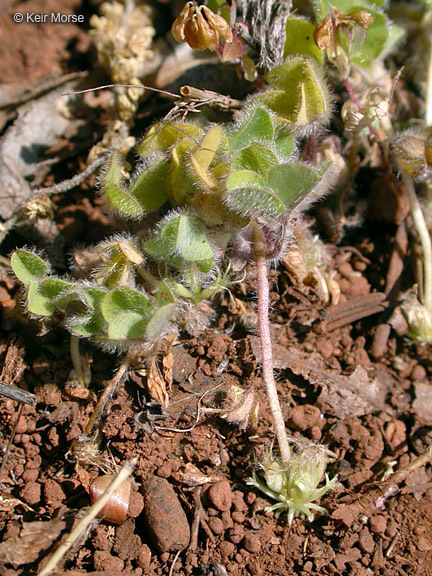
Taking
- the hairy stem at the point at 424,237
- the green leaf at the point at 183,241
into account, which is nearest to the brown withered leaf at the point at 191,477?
the green leaf at the point at 183,241

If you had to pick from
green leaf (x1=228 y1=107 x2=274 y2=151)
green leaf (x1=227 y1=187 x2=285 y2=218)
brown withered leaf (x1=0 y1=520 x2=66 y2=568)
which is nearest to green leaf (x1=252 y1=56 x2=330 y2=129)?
green leaf (x1=228 y1=107 x2=274 y2=151)

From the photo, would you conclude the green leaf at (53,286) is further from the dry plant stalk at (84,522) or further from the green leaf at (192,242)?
the dry plant stalk at (84,522)

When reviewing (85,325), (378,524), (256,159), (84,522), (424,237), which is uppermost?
(256,159)

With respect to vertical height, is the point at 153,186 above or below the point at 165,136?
below

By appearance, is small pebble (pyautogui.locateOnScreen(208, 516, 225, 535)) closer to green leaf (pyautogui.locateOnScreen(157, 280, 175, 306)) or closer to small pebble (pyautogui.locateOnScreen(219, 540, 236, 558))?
small pebble (pyautogui.locateOnScreen(219, 540, 236, 558))

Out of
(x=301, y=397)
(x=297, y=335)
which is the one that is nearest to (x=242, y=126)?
(x=297, y=335)

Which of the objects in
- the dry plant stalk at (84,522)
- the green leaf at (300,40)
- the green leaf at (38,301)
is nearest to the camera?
the dry plant stalk at (84,522)

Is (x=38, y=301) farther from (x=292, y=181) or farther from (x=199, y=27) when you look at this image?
(x=199, y=27)

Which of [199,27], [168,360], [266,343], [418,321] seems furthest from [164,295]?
[418,321]
